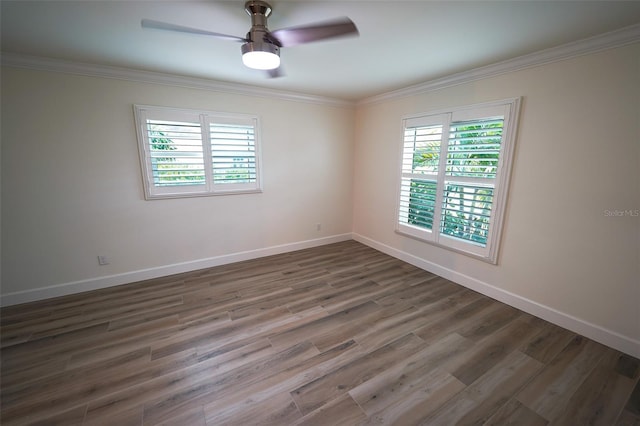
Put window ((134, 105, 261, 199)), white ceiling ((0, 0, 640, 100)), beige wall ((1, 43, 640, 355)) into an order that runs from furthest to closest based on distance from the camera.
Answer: window ((134, 105, 261, 199))
beige wall ((1, 43, 640, 355))
white ceiling ((0, 0, 640, 100))

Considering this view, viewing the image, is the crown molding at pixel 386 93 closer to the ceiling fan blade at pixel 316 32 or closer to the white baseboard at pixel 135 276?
the ceiling fan blade at pixel 316 32

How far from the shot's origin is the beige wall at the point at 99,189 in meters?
2.47

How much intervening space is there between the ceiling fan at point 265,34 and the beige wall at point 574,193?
1990 mm

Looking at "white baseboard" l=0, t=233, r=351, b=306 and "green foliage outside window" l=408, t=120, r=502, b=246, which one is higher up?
"green foliage outside window" l=408, t=120, r=502, b=246

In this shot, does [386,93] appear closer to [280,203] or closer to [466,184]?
[466,184]

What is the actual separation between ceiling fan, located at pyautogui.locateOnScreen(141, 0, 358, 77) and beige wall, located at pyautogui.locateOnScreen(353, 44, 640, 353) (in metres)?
1.99

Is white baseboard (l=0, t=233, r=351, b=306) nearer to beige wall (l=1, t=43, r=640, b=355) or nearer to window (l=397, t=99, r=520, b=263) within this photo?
beige wall (l=1, t=43, r=640, b=355)

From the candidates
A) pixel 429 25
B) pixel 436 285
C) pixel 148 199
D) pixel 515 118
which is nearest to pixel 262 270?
pixel 148 199

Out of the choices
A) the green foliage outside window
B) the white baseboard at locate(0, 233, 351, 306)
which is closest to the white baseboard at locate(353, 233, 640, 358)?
the green foliage outside window

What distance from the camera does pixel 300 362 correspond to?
188 cm

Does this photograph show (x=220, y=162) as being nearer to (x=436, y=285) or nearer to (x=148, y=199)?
(x=148, y=199)

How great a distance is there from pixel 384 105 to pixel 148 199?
3478mm

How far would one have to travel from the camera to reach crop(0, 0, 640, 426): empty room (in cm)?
162

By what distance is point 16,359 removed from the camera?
1.90 metres
